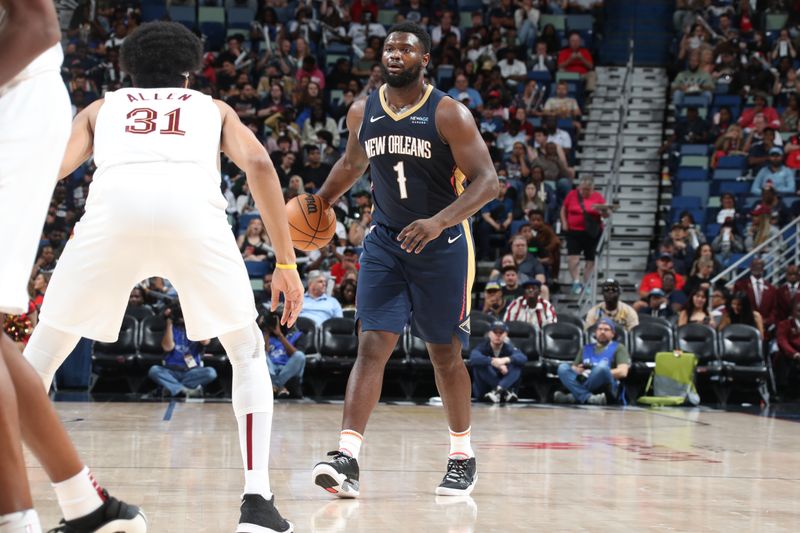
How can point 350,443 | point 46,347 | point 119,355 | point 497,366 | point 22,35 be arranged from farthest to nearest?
point 119,355, point 497,366, point 350,443, point 46,347, point 22,35

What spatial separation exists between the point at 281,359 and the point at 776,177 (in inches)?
312

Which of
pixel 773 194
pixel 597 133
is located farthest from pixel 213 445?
pixel 597 133

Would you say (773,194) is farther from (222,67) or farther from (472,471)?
(472,471)

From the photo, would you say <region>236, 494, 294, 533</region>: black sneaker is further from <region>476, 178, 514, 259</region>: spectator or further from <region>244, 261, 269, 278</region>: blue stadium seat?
<region>476, 178, 514, 259</region>: spectator

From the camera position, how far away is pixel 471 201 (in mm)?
4812

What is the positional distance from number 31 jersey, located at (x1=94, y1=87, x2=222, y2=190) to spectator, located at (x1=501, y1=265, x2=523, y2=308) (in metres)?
9.18

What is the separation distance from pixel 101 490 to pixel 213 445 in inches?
131

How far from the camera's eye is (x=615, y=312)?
12.3m

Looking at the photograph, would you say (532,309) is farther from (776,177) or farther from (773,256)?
(776,177)

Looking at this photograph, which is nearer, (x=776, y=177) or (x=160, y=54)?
(x=160, y=54)

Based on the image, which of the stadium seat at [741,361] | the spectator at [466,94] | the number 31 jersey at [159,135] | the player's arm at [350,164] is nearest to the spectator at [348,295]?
the stadium seat at [741,361]

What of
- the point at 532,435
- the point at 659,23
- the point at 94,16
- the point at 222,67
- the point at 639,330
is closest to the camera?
the point at 532,435

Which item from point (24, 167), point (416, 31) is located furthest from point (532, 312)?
point (24, 167)

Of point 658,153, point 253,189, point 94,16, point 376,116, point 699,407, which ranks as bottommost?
point 699,407
